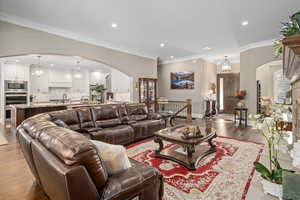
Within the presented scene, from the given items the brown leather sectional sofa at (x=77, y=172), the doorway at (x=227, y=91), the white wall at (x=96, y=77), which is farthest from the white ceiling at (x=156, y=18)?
the white wall at (x=96, y=77)

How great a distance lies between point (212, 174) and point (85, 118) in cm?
285

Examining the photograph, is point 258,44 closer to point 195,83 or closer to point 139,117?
point 195,83

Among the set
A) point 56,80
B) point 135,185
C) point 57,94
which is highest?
point 56,80

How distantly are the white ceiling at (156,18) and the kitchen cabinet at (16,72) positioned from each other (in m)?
4.72

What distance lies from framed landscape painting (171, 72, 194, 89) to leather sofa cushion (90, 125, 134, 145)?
4.97 meters

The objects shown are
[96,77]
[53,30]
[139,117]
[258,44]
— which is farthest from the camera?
[96,77]

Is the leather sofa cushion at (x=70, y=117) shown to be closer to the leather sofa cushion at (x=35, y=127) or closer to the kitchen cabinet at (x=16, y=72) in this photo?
the leather sofa cushion at (x=35, y=127)

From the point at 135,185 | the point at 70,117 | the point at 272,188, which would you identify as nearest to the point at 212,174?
the point at 272,188

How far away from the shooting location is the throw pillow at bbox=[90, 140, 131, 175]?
4.27 ft

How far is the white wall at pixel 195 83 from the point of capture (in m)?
7.40

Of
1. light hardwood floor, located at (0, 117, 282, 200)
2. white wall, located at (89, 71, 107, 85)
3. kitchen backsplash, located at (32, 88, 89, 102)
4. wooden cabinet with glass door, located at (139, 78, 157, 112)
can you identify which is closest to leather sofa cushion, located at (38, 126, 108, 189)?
light hardwood floor, located at (0, 117, 282, 200)

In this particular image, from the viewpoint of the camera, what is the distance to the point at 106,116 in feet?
12.6

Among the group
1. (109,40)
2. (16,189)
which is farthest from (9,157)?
(109,40)

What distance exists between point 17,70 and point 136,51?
19.4ft
